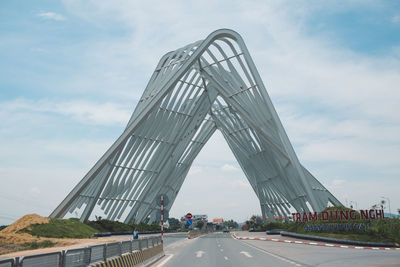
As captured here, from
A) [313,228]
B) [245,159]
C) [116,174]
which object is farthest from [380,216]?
[245,159]

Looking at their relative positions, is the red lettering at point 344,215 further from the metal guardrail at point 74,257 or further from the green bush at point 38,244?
the metal guardrail at point 74,257

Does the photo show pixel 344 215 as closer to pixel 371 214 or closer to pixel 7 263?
pixel 371 214

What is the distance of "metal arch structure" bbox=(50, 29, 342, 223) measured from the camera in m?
38.7

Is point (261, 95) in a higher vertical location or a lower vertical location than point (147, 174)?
higher

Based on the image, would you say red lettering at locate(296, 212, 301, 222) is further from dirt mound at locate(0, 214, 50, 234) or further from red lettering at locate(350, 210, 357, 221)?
dirt mound at locate(0, 214, 50, 234)

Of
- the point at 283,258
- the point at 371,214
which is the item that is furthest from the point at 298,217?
the point at 283,258

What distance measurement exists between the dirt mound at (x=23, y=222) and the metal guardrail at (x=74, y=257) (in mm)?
18937

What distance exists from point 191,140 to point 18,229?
34367mm

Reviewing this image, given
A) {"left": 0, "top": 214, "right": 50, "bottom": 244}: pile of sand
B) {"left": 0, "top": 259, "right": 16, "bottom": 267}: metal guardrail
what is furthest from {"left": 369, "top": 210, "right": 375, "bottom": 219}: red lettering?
{"left": 0, "top": 259, "right": 16, "bottom": 267}: metal guardrail

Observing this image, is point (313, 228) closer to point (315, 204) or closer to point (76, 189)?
point (315, 204)

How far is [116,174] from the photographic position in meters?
45.3

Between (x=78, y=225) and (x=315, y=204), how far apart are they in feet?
68.8

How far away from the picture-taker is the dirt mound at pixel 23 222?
93.7ft

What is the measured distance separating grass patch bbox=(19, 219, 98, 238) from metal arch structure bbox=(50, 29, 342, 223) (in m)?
4.08
